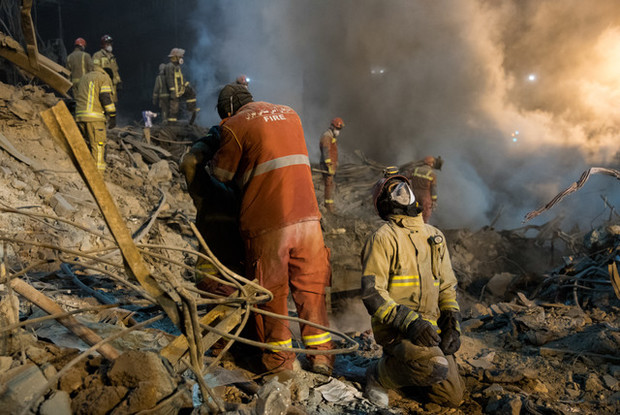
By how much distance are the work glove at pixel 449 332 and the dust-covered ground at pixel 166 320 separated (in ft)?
1.20

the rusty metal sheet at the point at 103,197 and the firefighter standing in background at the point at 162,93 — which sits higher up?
the firefighter standing in background at the point at 162,93

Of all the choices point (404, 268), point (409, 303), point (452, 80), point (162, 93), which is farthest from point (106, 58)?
point (452, 80)

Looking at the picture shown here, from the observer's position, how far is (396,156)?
60.7ft

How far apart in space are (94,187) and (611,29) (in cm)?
1830

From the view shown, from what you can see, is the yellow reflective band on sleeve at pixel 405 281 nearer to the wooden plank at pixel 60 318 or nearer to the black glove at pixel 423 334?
the black glove at pixel 423 334

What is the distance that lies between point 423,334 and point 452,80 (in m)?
18.0

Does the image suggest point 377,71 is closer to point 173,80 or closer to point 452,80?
point 452,80

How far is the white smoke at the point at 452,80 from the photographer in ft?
49.3

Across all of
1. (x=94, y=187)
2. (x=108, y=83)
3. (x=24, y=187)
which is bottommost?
(x=24, y=187)

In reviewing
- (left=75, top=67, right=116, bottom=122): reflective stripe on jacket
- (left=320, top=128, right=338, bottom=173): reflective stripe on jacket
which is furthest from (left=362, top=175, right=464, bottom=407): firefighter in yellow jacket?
(left=320, top=128, right=338, bottom=173): reflective stripe on jacket

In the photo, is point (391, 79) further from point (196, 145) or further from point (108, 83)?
point (196, 145)

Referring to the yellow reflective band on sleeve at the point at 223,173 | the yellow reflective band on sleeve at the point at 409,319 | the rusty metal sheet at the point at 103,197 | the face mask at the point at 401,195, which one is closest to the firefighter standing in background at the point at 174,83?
the yellow reflective band on sleeve at the point at 223,173

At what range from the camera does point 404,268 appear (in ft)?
9.25

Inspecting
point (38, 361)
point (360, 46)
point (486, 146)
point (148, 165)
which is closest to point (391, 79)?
point (360, 46)
